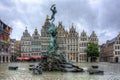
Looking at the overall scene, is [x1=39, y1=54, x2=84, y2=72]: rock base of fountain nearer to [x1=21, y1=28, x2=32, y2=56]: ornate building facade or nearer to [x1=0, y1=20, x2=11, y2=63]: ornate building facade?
[x1=0, y1=20, x2=11, y2=63]: ornate building facade

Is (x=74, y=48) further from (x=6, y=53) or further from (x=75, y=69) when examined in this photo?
(x=75, y=69)

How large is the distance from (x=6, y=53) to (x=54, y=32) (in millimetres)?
65621

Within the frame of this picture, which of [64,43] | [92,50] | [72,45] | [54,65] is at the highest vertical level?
[64,43]

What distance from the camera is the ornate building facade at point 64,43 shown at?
127062mm

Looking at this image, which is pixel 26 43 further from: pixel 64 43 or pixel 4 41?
pixel 4 41

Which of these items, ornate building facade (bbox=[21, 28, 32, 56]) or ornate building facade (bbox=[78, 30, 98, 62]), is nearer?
ornate building facade (bbox=[78, 30, 98, 62])

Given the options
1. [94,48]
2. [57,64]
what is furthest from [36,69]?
[94,48]

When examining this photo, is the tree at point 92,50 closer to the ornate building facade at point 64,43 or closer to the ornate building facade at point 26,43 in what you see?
the ornate building facade at point 64,43

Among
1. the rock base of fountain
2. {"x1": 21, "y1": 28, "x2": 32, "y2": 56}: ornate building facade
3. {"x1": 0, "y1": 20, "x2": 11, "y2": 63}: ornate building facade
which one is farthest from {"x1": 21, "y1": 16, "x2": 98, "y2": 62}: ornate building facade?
the rock base of fountain

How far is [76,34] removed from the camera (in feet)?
416

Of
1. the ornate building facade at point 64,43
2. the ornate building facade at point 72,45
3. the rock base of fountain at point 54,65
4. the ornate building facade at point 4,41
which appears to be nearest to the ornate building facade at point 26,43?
the ornate building facade at point 64,43

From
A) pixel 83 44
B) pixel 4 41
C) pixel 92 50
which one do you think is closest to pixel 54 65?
pixel 4 41

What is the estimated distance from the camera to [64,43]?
12756cm

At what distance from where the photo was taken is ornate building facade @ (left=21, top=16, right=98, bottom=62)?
12706 cm
